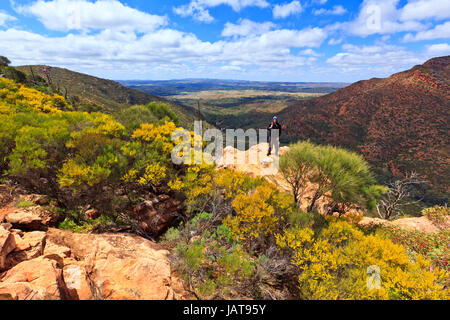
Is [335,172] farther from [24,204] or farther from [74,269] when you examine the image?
[24,204]

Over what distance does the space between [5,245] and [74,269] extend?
1656 mm

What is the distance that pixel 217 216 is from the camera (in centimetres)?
977

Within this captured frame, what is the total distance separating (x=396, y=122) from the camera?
226ft

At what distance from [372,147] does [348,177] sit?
68.4 m

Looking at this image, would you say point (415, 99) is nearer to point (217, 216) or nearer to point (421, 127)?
point (421, 127)

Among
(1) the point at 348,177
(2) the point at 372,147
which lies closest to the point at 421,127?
(2) the point at 372,147

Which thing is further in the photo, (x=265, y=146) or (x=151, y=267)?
(x=265, y=146)

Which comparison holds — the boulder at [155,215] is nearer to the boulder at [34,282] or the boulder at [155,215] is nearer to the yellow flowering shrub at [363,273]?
the boulder at [34,282]

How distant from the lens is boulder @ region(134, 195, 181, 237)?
10.7 meters

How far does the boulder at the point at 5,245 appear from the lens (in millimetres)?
4441

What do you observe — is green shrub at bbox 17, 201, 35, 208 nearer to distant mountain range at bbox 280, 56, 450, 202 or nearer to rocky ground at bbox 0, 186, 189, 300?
rocky ground at bbox 0, 186, 189, 300

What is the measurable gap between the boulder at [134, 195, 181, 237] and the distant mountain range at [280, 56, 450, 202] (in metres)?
59.4

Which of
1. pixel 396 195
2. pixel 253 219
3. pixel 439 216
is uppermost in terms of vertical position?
pixel 253 219

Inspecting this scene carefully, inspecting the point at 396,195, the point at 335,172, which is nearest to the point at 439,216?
the point at 396,195
